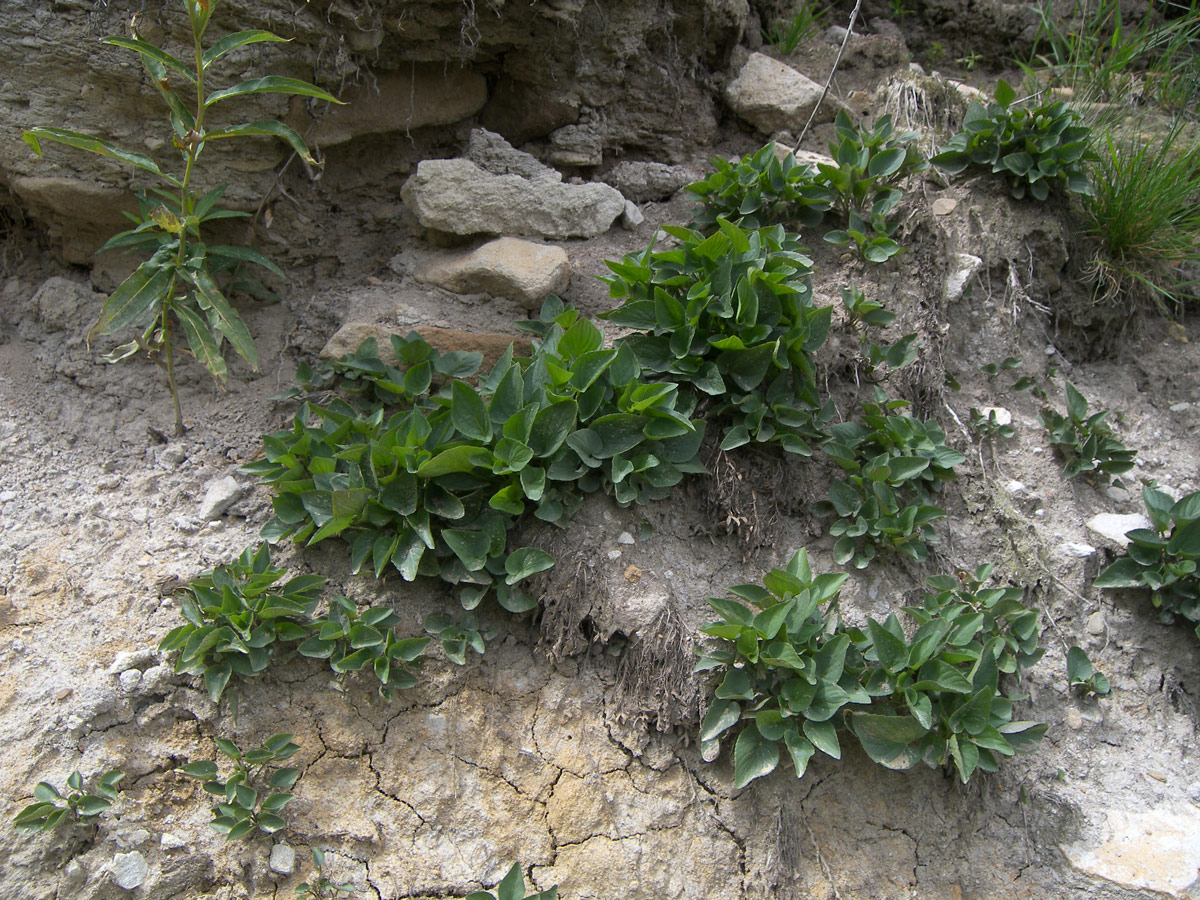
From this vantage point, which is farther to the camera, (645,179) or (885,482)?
(645,179)

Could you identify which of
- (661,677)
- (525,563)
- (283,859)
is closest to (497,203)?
(525,563)

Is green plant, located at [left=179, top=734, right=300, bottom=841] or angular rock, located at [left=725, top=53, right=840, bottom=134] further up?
angular rock, located at [left=725, top=53, right=840, bottom=134]

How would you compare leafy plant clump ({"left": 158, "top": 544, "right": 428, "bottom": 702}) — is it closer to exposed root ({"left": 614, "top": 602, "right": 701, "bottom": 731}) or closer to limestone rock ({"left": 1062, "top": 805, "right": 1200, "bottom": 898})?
exposed root ({"left": 614, "top": 602, "right": 701, "bottom": 731})

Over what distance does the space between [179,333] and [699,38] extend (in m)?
2.55

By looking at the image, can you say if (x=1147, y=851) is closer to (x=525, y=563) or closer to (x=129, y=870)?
(x=525, y=563)

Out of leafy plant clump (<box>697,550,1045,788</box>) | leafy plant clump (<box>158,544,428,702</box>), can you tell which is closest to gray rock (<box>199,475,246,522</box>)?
leafy plant clump (<box>158,544,428,702</box>)

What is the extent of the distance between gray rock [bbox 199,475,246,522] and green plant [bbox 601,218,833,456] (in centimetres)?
135

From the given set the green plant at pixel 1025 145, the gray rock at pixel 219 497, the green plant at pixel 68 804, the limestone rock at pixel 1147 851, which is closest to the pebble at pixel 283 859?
the green plant at pixel 68 804

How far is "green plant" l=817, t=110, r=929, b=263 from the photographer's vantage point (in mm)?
3066

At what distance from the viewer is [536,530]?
2506mm

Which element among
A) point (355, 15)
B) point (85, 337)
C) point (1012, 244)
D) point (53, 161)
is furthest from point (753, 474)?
point (53, 161)

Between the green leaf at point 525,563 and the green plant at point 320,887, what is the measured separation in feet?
2.79

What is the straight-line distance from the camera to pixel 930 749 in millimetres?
2248

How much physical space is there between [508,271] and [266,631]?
1559 mm
